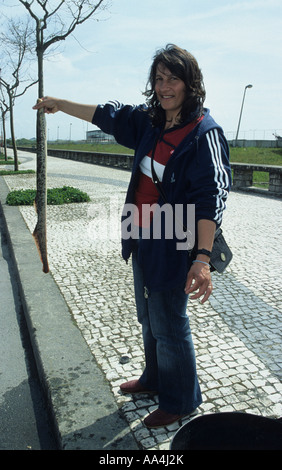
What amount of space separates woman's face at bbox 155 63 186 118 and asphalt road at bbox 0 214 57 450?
197 centimetres

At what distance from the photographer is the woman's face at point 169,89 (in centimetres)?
203

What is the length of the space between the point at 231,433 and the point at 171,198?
42.3 inches

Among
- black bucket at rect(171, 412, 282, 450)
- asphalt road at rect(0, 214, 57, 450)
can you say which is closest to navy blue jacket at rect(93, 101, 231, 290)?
black bucket at rect(171, 412, 282, 450)

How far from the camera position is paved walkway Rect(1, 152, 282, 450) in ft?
8.00

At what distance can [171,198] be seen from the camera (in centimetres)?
200

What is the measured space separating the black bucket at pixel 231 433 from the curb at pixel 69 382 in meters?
0.57

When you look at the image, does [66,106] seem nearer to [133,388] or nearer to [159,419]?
[133,388]

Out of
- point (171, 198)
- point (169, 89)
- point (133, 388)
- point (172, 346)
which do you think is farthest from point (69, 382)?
point (169, 89)

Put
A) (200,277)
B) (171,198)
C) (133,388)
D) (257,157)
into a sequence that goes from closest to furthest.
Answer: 1. (200,277)
2. (171,198)
3. (133,388)
4. (257,157)

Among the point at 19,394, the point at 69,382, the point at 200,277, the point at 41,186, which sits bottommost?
the point at 19,394

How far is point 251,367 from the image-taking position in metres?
2.77

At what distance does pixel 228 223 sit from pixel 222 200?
5.96 metres

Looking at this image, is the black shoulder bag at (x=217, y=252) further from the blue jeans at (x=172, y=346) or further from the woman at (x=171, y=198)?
the blue jeans at (x=172, y=346)

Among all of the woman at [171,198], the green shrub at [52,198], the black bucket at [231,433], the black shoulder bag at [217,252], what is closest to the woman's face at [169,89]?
the woman at [171,198]
